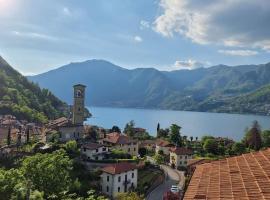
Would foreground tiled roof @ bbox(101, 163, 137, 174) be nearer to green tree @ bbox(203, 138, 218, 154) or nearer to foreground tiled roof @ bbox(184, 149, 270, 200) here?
foreground tiled roof @ bbox(184, 149, 270, 200)

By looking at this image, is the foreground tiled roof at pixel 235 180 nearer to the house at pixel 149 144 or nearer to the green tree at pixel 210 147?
the green tree at pixel 210 147

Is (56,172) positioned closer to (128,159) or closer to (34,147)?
(34,147)

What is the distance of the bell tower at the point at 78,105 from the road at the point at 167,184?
21.0 meters

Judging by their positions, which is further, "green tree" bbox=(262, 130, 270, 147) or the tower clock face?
"green tree" bbox=(262, 130, 270, 147)

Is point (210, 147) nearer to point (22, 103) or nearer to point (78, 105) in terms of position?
point (78, 105)

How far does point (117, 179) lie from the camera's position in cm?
5444

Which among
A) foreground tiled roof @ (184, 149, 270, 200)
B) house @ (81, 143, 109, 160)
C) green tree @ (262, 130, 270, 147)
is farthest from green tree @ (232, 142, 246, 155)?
foreground tiled roof @ (184, 149, 270, 200)

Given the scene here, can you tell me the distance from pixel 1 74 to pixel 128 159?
130 meters

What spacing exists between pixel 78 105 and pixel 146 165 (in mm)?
21082

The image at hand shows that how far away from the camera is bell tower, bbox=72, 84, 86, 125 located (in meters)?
78.1

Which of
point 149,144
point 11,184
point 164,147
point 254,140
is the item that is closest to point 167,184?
point 164,147

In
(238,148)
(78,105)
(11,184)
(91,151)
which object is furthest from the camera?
(238,148)

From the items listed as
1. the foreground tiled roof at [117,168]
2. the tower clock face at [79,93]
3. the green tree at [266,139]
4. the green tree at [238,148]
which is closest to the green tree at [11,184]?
the foreground tiled roof at [117,168]

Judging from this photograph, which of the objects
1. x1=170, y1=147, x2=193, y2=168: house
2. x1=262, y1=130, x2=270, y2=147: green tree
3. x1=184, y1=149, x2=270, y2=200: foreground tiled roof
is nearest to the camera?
x1=184, y1=149, x2=270, y2=200: foreground tiled roof
